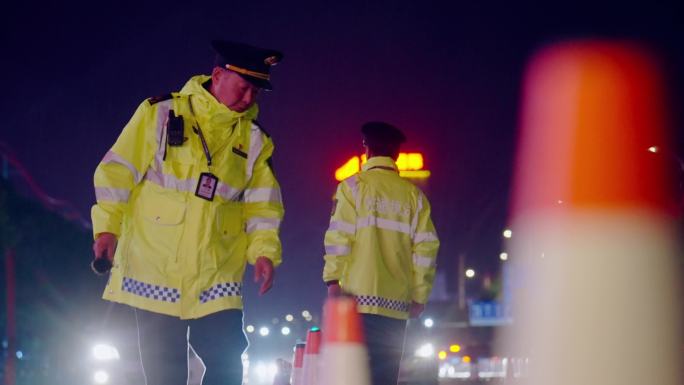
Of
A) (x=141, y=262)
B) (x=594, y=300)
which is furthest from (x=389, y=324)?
(x=594, y=300)

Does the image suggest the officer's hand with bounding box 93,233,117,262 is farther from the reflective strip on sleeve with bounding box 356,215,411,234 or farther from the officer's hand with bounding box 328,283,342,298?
the reflective strip on sleeve with bounding box 356,215,411,234

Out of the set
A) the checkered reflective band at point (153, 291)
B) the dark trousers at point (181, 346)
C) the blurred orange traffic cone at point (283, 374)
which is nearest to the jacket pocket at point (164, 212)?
the checkered reflective band at point (153, 291)

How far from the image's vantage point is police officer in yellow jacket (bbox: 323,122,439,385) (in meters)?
7.73

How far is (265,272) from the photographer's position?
20.1 feet

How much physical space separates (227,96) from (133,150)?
60cm

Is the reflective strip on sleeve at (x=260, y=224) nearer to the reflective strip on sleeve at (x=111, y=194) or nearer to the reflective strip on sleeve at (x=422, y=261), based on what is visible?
the reflective strip on sleeve at (x=111, y=194)

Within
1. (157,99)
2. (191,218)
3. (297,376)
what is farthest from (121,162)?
(297,376)

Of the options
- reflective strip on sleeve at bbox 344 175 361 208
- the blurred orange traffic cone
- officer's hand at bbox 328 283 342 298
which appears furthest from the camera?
the blurred orange traffic cone

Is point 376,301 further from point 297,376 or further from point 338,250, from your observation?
point 297,376

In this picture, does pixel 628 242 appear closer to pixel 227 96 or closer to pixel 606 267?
pixel 606 267

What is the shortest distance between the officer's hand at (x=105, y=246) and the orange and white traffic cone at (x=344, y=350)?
210 centimetres

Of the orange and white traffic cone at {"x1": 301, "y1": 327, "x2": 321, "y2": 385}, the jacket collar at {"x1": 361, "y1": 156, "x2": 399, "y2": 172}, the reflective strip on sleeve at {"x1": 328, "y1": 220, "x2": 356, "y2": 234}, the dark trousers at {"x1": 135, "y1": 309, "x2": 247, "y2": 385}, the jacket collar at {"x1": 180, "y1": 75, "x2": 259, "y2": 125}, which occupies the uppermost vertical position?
the jacket collar at {"x1": 361, "y1": 156, "x2": 399, "y2": 172}

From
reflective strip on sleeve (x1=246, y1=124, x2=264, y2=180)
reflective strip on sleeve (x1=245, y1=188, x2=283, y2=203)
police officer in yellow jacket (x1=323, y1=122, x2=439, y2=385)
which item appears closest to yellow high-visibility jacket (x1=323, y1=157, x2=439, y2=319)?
police officer in yellow jacket (x1=323, y1=122, x2=439, y2=385)

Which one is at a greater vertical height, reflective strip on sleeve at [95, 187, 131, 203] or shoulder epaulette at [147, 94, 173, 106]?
shoulder epaulette at [147, 94, 173, 106]
